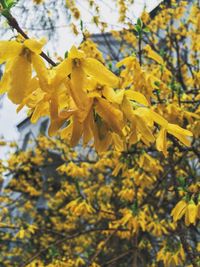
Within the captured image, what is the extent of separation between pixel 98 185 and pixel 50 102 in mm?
6798

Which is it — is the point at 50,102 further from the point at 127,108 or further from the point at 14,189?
the point at 14,189

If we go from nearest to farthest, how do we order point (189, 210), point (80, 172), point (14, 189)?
point (189, 210), point (80, 172), point (14, 189)

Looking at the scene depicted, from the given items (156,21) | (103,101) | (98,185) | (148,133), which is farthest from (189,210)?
(98,185)

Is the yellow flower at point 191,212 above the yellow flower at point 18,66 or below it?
below

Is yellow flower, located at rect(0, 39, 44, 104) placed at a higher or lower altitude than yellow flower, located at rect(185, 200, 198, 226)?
higher

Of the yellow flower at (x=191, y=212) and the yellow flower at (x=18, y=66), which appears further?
the yellow flower at (x=191, y=212)

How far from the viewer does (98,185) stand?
24.8 ft

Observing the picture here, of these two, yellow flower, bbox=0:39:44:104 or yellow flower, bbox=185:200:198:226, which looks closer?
yellow flower, bbox=0:39:44:104

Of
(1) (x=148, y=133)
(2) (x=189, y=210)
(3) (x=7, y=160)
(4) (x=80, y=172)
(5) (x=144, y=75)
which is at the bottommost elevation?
(3) (x=7, y=160)

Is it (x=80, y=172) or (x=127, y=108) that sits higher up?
(x=127, y=108)

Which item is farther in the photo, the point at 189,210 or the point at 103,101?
the point at 189,210

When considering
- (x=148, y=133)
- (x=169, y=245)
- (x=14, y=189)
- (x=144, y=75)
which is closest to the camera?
(x=148, y=133)

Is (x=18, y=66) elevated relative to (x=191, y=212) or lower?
elevated

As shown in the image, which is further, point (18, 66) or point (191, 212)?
point (191, 212)
